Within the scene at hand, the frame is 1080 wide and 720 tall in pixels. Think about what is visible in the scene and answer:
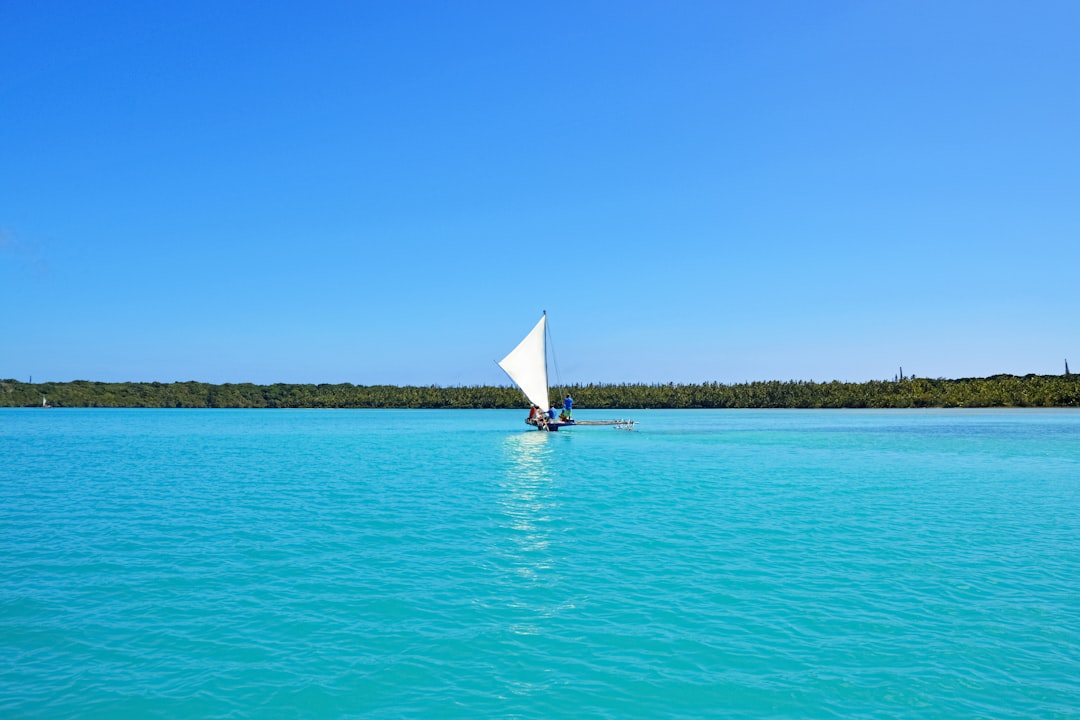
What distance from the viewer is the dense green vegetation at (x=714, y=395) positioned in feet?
374

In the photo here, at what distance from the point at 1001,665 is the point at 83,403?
20143 centimetres

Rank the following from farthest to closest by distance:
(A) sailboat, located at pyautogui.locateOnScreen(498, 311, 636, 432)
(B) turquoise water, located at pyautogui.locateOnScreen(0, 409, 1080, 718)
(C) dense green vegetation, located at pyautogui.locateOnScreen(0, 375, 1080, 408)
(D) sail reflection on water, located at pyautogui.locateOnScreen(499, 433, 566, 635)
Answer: (C) dense green vegetation, located at pyautogui.locateOnScreen(0, 375, 1080, 408)
(A) sailboat, located at pyautogui.locateOnScreen(498, 311, 636, 432)
(D) sail reflection on water, located at pyautogui.locateOnScreen(499, 433, 566, 635)
(B) turquoise water, located at pyautogui.locateOnScreen(0, 409, 1080, 718)

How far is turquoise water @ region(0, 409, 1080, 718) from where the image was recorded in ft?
28.3

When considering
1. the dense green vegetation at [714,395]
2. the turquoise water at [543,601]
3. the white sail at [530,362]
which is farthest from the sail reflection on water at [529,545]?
the dense green vegetation at [714,395]

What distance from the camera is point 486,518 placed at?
20.3m

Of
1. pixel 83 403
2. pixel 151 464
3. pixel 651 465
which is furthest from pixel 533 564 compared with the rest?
pixel 83 403

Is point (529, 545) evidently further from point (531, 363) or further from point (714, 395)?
point (714, 395)

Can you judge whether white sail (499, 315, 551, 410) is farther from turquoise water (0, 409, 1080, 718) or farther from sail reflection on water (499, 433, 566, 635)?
turquoise water (0, 409, 1080, 718)

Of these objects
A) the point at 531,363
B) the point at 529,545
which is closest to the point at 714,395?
the point at 531,363

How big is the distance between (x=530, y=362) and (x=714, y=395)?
7881 centimetres

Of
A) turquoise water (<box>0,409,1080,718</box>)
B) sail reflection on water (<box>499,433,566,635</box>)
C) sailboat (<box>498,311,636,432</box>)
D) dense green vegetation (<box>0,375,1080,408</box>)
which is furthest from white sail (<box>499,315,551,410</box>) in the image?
dense green vegetation (<box>0,375,1080,408</box>)

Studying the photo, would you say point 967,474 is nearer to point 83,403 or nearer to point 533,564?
point 533,564

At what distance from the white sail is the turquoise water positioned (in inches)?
1145

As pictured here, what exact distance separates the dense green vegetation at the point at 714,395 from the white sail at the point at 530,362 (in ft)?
224
